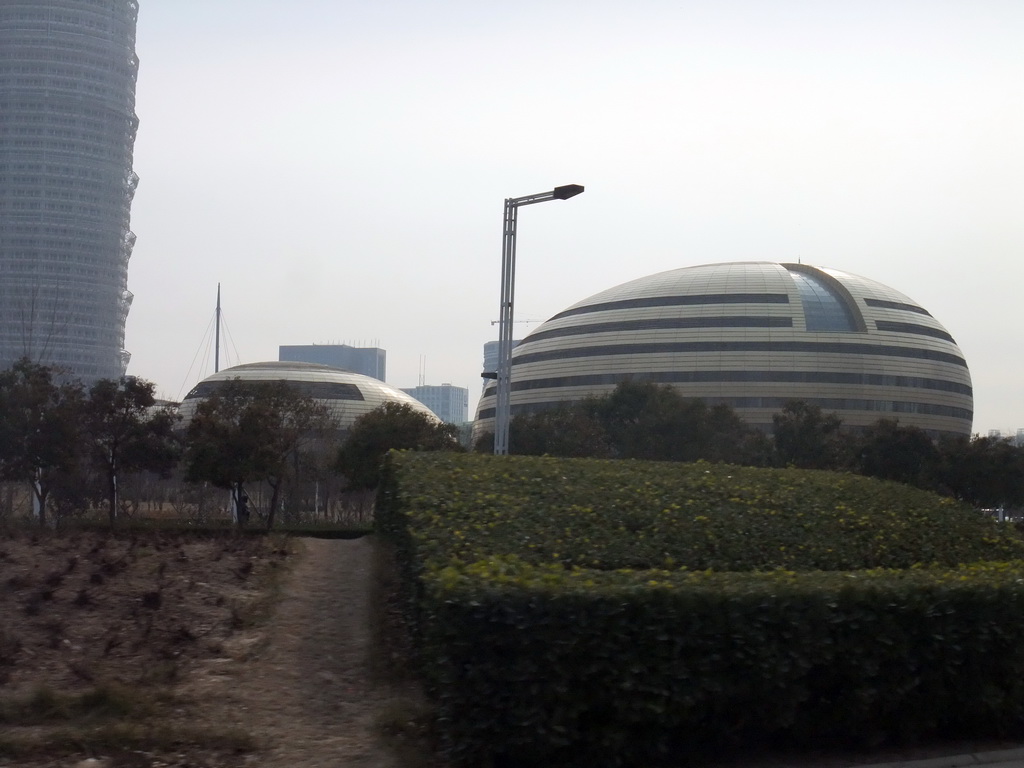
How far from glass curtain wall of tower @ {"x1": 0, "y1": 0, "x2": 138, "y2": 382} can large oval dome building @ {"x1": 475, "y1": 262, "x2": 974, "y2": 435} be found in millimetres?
52442

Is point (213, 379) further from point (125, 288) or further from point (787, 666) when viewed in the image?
point (787, 666)

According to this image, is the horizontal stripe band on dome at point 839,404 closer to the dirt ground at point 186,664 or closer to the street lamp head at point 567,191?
the street lamp head at point 567,191

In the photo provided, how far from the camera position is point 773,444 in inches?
1834

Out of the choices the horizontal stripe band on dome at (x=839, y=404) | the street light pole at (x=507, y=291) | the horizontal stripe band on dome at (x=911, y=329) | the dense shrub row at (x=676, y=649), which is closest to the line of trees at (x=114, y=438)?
the street light pole at (x=507, y=291)

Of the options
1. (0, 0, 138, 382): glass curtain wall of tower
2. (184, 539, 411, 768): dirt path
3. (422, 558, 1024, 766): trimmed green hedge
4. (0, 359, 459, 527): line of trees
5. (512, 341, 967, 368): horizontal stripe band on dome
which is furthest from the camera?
(0, 0, 138, 382): glass curtain wall of tower

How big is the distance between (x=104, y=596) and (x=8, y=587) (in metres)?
1.02

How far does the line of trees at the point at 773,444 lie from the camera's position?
4125 cm

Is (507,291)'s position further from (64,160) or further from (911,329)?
(64,160)

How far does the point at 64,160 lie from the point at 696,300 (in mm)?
72690

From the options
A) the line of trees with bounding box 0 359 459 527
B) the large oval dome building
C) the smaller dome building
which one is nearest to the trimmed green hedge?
the line of trees with bounding box 0 359 459 527

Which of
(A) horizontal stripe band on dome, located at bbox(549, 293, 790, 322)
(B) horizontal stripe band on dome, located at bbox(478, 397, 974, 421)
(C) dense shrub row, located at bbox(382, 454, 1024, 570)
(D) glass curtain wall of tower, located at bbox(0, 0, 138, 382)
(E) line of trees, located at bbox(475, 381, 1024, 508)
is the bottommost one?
(C) dense shrub row, located at bbox(382, 454, 1024, 570)

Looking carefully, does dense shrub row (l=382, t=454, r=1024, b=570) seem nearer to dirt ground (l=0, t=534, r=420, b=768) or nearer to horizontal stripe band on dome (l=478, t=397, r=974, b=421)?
dirt ground (l=0, t=534, r=420, b=768)

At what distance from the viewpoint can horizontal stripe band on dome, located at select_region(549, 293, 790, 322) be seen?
273 ft

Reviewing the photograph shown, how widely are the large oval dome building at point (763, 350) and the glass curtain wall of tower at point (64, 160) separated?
52442 mm
